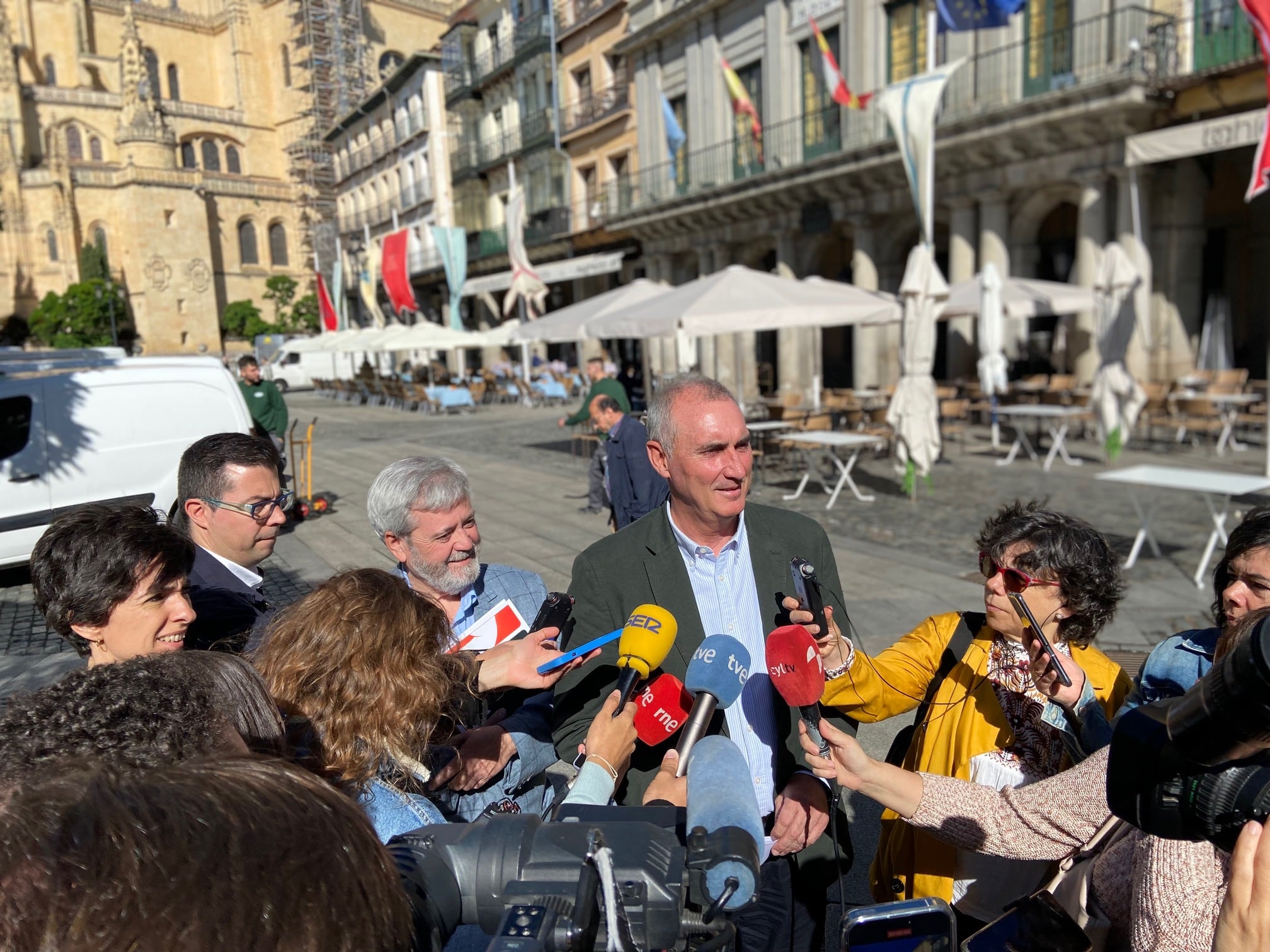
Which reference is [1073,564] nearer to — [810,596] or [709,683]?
[810,596]

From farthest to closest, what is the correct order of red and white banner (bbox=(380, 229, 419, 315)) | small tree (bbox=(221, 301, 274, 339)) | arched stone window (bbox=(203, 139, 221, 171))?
arched stone window (bbox=(203, 139, 221, 171))
small tree (bbox=(221, 301, 274, 339))
red and white banner (bbox=(380, 229, 419, 315))

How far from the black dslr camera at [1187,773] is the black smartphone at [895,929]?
1.68 ft

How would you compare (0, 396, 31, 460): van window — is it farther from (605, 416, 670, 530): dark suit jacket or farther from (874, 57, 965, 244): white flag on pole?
(874, 57, 965, 244): white flag on pole

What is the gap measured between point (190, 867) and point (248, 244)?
73.6 meters

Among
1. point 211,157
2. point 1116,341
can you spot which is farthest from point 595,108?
point 211,157

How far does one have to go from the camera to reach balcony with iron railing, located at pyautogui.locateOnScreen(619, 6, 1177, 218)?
14492 millimetres

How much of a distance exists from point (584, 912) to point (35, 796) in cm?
58

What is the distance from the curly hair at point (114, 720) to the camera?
3.43ft

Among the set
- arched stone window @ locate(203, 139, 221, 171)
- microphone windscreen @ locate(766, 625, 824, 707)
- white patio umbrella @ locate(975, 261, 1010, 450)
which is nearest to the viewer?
microphone windscreen @ locate(766, 625, 824, 707)

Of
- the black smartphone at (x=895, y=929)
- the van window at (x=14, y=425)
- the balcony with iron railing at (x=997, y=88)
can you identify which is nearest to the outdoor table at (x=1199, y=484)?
the black smartphone at (x=895, y=929)

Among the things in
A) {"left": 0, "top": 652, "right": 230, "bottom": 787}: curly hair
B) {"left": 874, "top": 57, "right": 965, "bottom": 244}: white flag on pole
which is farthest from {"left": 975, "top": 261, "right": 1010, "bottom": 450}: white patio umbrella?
{"left": 0, "top": 652, "right": 230, "bottom": 787}: curly hair

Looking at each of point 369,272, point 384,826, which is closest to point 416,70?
point 369,272

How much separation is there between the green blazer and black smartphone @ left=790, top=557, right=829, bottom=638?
23cm

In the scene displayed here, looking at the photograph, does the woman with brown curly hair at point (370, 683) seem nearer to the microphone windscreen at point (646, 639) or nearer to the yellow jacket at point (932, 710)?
the microphone windscreen at point (646, 639)
